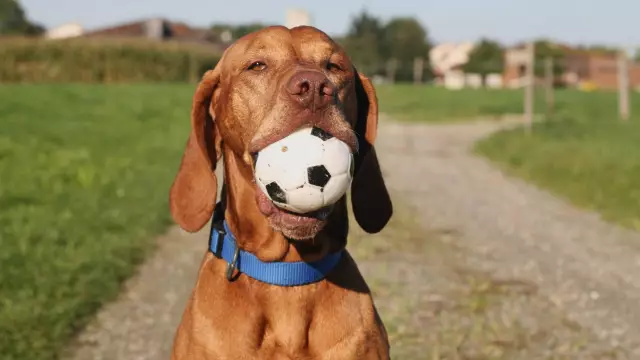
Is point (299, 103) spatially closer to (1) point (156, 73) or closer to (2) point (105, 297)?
(2) point (105, 297)

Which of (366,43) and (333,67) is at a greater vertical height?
(333,67)

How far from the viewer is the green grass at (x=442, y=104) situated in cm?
2681

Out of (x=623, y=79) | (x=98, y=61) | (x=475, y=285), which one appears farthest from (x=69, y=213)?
(x=98, y=61)

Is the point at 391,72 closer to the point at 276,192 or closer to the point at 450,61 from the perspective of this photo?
the point at 450,61

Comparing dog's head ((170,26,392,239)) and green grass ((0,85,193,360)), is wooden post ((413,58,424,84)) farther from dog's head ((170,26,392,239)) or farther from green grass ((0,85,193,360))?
dog's head ((170,26,392,239))

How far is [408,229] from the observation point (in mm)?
7891

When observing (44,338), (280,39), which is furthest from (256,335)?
(44,338)

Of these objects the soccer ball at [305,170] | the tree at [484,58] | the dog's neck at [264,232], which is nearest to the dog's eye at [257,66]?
the dog's neck at [264,232]

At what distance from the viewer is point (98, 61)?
31984mm

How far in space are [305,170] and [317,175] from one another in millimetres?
39

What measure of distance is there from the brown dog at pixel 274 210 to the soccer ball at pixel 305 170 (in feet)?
0.19

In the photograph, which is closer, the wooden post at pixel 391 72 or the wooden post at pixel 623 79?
the wooden post at pixel 623 79

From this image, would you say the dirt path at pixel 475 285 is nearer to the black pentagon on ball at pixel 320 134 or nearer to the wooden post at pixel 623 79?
the black pentagon on ball at pixel 320 134

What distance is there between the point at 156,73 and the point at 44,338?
104 ft
